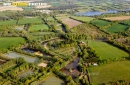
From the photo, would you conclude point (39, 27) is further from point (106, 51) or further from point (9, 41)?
point (106, 51)

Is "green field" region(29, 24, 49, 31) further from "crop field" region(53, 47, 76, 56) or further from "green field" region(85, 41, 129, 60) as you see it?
"green field" region(85, 41, 129, 60)

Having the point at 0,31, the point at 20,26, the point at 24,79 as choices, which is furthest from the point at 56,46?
the point at 20,26

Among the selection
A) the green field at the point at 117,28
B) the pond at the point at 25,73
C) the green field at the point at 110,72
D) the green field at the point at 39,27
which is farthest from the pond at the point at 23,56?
the green field at the point at 117,28

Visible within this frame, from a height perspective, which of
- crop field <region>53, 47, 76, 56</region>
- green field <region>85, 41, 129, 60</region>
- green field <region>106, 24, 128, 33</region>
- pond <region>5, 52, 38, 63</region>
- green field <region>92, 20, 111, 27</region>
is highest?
green field <region>92, 20, 111, 27</region>

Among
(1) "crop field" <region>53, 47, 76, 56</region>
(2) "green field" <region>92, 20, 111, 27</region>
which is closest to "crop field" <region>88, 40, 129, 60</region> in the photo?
(1) "crop field" <region>53, 47, 76, 56</region>

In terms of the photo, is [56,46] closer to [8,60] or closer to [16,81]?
[8,60]

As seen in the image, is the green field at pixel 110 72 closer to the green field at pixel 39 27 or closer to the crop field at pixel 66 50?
the crop field at pixel 66 50

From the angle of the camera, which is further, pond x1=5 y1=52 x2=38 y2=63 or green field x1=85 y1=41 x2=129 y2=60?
green field x1=85 y1=41 x2=129 y2=60

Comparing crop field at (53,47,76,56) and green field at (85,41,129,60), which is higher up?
green field at (85,41,129,60)
